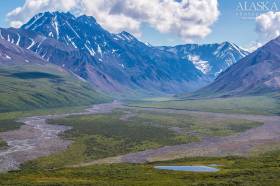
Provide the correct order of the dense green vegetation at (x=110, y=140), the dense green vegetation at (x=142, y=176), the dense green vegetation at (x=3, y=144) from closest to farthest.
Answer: the dense green vegetation at (x=142, y=176) → the dense green vegetation at (x=110, y=140) → the dense green vegetation at (x=3, y=144)

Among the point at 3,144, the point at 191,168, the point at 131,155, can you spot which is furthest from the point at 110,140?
the point at 191,168

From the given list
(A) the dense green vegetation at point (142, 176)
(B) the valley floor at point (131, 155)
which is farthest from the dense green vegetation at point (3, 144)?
(A) the dense green vegetation at point (142, 176)

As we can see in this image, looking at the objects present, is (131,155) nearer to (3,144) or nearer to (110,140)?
(110,140)

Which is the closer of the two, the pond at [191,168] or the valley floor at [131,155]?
the valley floor at [131,155]

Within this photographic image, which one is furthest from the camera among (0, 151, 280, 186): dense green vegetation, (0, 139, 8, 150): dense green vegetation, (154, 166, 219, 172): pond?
(0, 139, 8, 150): dense green vegetation

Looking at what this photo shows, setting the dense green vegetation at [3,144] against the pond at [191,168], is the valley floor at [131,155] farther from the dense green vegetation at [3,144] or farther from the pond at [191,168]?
the pond at [191,168]

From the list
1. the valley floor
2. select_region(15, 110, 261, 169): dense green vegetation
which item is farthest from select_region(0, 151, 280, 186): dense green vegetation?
select_region(15, 110, 261, 169): dense green vegetation

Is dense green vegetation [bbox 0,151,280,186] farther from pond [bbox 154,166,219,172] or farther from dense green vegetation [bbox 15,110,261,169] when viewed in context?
dense green vegetation [bbox 15,110,261,169]

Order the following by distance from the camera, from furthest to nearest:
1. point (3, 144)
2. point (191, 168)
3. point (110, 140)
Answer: point (110, 140) < point (3, 144) < point (191, 168)
